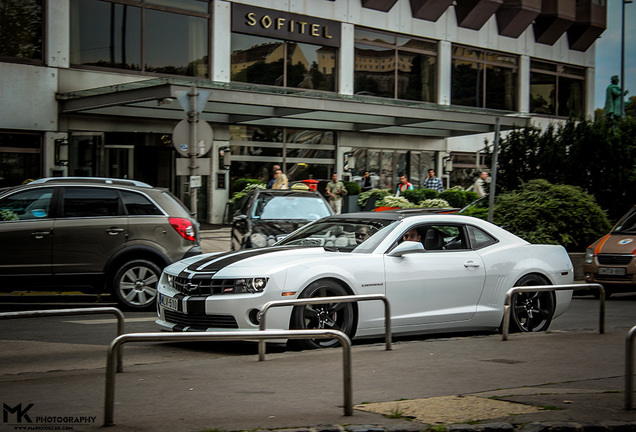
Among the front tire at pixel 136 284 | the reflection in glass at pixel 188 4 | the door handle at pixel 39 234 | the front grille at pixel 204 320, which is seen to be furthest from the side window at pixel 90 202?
the reflection in glass at pixel 188 4

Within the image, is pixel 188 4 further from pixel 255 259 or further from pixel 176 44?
pixel 255 259

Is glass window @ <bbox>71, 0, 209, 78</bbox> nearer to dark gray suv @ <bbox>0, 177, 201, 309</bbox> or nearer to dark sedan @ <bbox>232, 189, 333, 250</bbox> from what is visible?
dark sedan @ <bbox>232, 189, 333, 250</bbox>

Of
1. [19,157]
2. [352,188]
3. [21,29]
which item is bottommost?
[352,188]

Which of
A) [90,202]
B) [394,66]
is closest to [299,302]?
[90,202]

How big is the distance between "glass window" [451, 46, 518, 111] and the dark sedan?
2168 centimetres

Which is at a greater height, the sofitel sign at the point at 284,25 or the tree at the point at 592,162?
the sofitel sign at the point at 284,25

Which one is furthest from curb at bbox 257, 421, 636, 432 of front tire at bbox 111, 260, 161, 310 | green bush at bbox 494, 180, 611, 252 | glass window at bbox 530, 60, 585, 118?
glass window at bbox 530, 60, 585, 118

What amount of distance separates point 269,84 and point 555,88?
18261mm

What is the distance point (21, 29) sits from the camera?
22672 mm

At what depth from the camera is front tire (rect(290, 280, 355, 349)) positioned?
7.70 meters

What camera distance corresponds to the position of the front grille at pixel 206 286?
25.4ft

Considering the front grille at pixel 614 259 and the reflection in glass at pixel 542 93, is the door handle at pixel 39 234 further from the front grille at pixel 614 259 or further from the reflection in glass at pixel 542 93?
the reflection in glass at pixel 542 93

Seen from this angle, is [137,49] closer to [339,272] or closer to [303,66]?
[303,66]

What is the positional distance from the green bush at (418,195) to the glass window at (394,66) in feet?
24.2
